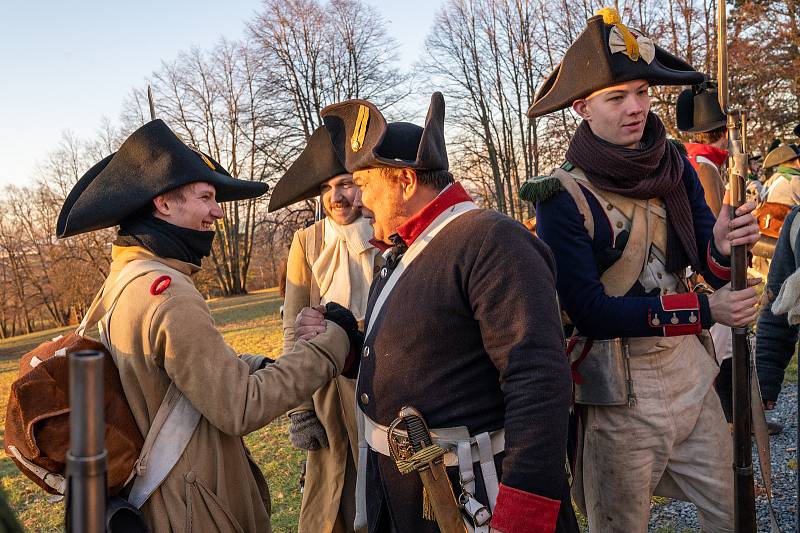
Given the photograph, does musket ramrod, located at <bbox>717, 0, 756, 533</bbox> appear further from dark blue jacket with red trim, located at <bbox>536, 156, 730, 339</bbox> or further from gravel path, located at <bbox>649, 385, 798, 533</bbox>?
gravel path, located at <bbox>649, 385, 798, 533</bbox>

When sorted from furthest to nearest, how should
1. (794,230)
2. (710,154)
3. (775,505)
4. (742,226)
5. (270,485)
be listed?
(270,485) < (710,154) < (775,505) < (794,230) < (742,226)

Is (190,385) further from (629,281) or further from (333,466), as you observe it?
(629,281)

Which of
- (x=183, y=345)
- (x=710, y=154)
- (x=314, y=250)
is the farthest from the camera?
(x=710, y=154)

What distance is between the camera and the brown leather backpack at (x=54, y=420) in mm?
1989

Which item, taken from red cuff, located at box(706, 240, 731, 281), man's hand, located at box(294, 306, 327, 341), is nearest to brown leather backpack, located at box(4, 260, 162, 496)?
man's hand, located at box(294, 306, 327, 341)

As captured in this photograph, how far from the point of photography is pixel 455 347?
2018 millimetres

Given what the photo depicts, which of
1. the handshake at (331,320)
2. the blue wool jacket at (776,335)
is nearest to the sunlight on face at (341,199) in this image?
the handshake at (331,320)

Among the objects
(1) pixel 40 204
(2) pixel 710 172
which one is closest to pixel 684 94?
(2) pixel 710 172

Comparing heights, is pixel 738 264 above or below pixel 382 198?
below

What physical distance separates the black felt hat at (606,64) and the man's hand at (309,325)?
1.24 metres

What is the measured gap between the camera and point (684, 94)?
14.4ft

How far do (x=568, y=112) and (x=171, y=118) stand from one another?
2501 centimetres

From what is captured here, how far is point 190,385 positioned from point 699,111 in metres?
4.15

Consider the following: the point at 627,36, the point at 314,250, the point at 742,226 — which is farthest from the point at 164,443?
the point at 627,36
